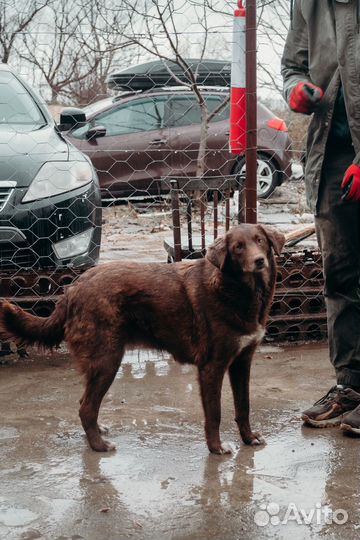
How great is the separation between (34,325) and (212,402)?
888mm

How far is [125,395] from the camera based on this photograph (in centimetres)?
438

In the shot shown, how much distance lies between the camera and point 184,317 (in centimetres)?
373

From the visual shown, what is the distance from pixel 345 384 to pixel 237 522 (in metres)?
1.37

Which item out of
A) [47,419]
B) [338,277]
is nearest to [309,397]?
[338,277]

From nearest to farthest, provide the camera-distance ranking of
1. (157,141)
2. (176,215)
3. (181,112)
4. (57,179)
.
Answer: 1. (57,179)
2. (176,215)
3. (157,141)
4. (181,112)

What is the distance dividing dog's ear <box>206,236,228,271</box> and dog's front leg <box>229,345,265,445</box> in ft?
1.32

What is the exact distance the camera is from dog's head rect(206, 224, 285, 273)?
3.58 meters

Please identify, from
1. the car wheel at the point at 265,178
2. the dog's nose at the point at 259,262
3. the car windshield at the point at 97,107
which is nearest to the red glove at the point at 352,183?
the dog's nose at the point at 259,262

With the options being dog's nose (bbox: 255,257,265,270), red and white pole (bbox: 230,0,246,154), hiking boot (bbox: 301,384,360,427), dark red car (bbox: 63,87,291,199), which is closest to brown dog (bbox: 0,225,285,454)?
dog's nose (bbox: 255,257,265,270)

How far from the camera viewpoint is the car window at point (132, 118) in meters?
11.4

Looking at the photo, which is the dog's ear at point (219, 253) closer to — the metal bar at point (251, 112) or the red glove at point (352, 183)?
the red glove at point (352, 183)

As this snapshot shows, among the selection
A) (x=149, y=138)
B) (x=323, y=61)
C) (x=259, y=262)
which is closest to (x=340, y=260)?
(x=259, y=262)

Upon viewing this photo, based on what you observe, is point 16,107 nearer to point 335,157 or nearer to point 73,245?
point 73,245

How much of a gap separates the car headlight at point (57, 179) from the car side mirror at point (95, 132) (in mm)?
4528
